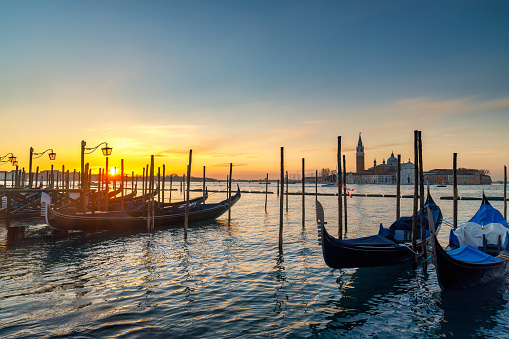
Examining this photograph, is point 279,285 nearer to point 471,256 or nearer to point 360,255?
point 360,255

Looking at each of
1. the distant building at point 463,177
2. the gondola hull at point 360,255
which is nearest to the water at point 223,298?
the gondola hull at point 360,255

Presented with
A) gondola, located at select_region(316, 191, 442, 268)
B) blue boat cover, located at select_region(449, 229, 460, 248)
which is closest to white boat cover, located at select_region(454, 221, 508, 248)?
blue boat cover, located at select_region(449, 229, 460, 248)

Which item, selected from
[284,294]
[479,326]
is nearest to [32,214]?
[284,294]

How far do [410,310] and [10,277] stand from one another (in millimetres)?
9487

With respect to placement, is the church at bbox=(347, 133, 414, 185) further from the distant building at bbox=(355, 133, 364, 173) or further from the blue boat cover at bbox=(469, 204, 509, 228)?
the blue boat cover at bbox=(469, 204, 509, 228)

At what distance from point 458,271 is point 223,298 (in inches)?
210

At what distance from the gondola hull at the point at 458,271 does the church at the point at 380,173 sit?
148116mm

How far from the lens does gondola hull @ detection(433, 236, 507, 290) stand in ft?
22.7

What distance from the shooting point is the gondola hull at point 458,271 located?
22.7ft

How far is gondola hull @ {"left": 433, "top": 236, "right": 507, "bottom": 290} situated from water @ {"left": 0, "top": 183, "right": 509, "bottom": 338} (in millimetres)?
232

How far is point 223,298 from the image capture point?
6844 millimetres

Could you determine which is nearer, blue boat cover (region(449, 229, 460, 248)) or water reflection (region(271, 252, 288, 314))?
water reflection (region(271, 252, 288, 314))

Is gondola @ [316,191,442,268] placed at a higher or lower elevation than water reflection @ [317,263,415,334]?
higher

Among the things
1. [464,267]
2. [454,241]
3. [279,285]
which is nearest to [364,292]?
[279,285]
